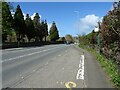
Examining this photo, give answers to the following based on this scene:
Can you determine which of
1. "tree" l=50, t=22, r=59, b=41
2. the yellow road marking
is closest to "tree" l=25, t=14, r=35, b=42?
"tree" l=50, t=22, r=59, b=41

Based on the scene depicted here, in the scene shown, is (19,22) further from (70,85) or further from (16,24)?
(70,85)

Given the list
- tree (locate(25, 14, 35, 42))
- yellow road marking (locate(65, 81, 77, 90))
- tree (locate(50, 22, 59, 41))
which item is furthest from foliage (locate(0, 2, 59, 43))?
yellow road marking (locate(65, 81, 77, 90))

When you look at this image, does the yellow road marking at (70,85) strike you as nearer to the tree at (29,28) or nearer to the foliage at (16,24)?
the foliage at (16,24)

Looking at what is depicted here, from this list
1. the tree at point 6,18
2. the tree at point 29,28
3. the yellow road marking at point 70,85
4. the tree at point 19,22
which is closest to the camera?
the yellow road marking at point 70,85

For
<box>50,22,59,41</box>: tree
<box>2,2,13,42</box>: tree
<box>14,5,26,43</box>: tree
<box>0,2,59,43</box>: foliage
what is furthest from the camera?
<box>50,22,59,41</box>: tree

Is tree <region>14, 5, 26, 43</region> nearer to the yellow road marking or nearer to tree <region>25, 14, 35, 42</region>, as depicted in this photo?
tree <region>25, 14, 35, 42</region>

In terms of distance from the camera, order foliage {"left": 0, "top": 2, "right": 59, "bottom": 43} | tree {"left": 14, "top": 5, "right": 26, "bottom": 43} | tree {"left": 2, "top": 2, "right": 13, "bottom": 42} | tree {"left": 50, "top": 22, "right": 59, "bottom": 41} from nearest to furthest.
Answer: tree {"left": 2, "top": 2, "right": 13, "bottom": 42} → foliage {"left": 0, "top": 2, "right": 59, "bottom": 43} → tree {"left": 14, "top": 5, "right": 26, "bottom": 43} → tree {"left": 50, "top": 22, "right": 59, "bottom": 41}

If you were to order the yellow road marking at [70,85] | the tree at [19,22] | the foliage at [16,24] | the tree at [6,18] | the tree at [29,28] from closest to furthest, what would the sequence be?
the yellow road marking at [70,85] → the tree at [6,18] → the foliage at [16,24] → the tree at [19,22] → the tree at [29,28]

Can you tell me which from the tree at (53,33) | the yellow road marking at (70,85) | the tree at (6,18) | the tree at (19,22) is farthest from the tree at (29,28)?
the yellow road marking at (70,85)

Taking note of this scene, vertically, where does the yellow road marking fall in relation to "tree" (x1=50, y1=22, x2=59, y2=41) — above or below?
below

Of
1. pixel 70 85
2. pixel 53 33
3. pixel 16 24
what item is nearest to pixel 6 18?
pixel 16 24

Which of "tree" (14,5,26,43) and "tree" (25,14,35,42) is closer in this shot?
"tree" (14,5,26,43)

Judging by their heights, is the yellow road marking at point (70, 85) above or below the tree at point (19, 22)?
below

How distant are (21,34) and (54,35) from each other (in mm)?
62953
